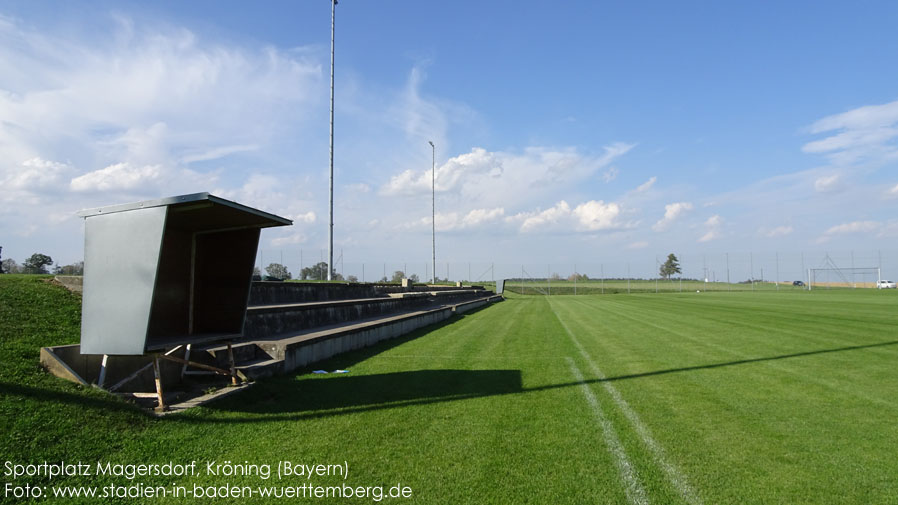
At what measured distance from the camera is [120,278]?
545cm

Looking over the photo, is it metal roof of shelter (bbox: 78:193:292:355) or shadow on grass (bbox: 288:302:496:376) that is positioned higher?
metal roof of shelter (bbox: 78:193:292:355)

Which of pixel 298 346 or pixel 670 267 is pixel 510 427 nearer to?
pixel 298 346

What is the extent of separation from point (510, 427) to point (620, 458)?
4.02ft

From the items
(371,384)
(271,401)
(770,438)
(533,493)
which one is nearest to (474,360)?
(371,384)

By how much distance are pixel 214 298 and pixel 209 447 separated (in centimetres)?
350

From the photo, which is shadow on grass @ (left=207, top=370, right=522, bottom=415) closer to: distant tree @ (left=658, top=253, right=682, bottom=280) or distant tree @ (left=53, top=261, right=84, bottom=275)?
distant tree @ (left=53, top=261, right=84, bottom=275)

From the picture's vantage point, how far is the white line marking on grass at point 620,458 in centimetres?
362

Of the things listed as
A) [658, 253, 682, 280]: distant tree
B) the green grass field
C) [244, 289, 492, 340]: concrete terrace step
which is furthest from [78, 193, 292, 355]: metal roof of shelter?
[658, 253, 682, 280]: distant tree

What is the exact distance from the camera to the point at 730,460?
14.2ft

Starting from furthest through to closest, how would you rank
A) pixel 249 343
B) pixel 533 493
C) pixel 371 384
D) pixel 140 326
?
pixel 249 343, pixel 371 384, pixel 140 326, pixel 533 493

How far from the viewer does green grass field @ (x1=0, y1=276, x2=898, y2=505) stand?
3.82m

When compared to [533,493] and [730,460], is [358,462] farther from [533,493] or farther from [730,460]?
[730,460]

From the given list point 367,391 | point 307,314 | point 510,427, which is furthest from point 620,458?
point 307,314

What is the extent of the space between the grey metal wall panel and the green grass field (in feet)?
1.83
